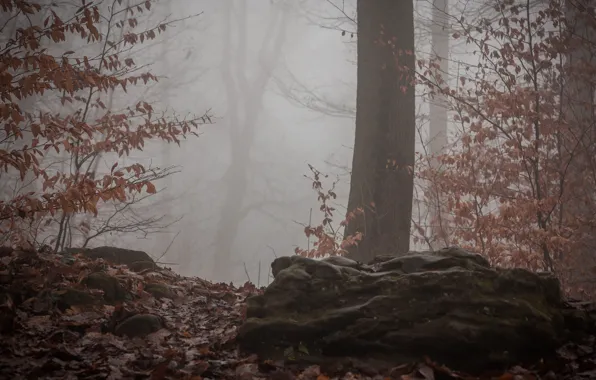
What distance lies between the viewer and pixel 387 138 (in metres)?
6.08

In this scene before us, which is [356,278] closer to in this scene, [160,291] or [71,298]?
[160,291]

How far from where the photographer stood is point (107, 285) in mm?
3932

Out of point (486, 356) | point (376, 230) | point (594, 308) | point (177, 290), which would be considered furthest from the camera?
point (376, 230)

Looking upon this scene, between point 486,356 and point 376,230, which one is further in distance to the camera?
point 376,230

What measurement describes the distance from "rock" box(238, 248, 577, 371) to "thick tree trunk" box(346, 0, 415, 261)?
255 cm

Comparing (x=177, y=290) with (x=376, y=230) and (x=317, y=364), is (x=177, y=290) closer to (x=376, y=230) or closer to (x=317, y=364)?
(x=317, y=364)

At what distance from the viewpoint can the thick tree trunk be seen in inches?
237

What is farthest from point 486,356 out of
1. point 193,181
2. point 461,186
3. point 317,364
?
point 193,181

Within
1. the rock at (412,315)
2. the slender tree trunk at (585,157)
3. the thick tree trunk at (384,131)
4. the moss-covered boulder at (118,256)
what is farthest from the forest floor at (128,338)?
the slender tree trunk at (585,157)

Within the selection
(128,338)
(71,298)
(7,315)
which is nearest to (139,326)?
(128,338)

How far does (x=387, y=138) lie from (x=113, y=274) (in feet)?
12.9

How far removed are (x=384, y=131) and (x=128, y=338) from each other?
14.0ft

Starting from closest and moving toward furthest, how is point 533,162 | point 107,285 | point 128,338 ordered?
point 128,338, point 107,285, point 533,162

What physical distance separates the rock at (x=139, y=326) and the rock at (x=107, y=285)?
592mm
